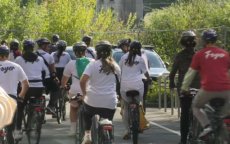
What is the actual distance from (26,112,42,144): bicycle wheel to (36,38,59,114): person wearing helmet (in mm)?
1518

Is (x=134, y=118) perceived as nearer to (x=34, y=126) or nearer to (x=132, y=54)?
(x=132, y=54)

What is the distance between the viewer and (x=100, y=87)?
29.3ft

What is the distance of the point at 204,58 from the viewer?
8.81 m

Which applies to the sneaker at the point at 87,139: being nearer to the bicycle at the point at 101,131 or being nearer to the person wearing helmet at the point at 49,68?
the bicycle at the point at 101,131

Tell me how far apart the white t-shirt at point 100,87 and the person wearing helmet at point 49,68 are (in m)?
4.01

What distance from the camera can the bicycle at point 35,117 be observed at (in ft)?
37.8

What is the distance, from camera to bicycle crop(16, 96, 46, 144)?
11516 millimetres

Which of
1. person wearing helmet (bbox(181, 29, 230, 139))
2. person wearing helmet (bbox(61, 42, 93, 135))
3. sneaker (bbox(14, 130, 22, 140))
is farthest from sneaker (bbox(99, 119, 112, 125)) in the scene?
sneaker (bbox(14, 130, 22, 140))

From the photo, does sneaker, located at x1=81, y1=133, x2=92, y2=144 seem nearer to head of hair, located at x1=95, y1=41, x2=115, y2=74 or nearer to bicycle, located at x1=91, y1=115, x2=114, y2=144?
bicycle, located at x1=91, y1=115, x2=114, y2=144

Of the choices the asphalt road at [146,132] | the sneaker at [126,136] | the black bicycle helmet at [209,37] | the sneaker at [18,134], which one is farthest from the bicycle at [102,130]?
the sneaker at [126,136]

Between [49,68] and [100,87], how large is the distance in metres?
4.86

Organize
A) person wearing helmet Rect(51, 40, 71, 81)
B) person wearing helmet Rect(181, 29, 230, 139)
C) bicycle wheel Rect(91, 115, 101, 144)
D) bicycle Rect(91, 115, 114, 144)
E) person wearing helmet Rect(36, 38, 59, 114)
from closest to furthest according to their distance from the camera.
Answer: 1. bicycle Rect(91, 115, 114, 144)
2. person wearing helmet Rect(181, 29, 230, 139)
3. bicycle wheel Rect(91, 115, 101, 144)
4. person wearing helmet Rect(36, 38, 59, 114)
5. person wearing helmet Rect(51, 40, 71, 81)

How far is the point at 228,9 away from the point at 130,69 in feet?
104

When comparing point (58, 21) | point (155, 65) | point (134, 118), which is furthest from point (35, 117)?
point (58, 21)
